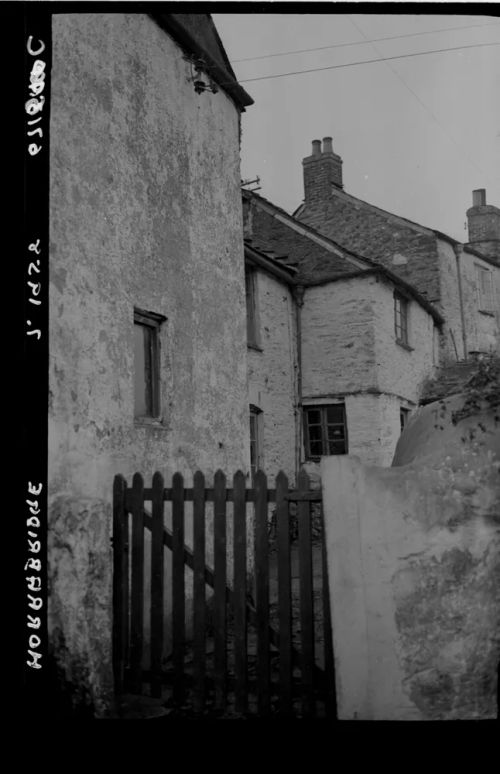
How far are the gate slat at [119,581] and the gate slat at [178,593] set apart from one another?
329mm

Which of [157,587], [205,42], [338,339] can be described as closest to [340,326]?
[338,339]

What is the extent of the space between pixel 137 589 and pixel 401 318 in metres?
11.8

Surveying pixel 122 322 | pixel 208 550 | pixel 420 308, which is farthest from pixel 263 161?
pixel 420 308

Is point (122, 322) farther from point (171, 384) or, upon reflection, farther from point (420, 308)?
point (420, 308)

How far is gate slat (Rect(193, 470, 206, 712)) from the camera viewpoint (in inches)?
172

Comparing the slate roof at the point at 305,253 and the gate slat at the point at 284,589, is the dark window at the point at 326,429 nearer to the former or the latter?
the slate roof at the point at 305,253

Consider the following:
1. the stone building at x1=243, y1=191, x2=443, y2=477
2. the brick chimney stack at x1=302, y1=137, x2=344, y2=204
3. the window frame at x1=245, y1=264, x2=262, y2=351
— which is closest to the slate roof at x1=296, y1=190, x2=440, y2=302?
the brick chimney stack at x1=302, y1=137, x2=344, y2=204

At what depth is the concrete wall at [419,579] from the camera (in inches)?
151

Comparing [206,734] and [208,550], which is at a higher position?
[208,550]

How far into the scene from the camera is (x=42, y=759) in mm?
3385

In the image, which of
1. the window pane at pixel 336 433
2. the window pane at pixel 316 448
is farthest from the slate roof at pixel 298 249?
the window pane at pixel 316 448

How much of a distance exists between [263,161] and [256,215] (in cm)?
887

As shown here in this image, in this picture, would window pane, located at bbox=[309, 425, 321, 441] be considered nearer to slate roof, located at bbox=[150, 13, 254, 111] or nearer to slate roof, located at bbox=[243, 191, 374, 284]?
slate roof, located at bbox=[243, 191, 374, 284]

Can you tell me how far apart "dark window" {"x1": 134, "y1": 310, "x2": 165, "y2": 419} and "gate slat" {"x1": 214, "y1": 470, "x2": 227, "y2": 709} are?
1370mm
